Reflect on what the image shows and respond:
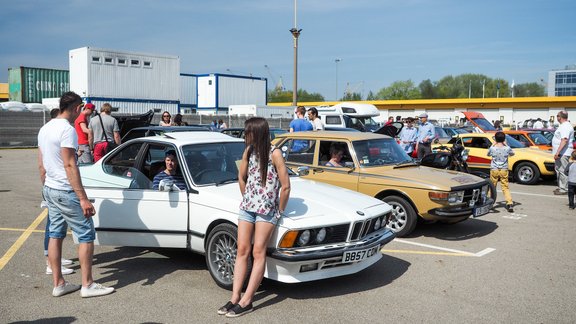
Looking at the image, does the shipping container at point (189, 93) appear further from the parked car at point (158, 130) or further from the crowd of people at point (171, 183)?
the crowd of people at point (171, 183)

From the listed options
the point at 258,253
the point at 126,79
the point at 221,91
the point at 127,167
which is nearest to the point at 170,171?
the point at 127,167

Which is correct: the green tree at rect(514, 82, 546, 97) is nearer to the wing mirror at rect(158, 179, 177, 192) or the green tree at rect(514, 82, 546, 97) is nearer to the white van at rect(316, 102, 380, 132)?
the white van at rect(316, 102, 380, 132)

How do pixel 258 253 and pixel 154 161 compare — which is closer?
pixel 258 253

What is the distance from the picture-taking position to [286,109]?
35000 millimetres

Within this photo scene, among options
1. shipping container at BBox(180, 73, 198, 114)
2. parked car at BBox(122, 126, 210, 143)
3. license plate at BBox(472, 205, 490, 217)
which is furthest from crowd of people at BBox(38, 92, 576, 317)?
shipping container at BBox(180, 73, 198, 114)

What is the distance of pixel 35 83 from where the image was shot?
39.3m

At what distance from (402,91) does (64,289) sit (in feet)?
396

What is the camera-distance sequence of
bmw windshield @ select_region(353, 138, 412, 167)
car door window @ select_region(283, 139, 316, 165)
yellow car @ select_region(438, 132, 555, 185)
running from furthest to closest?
yellow car @ select_region(438, 132, 555, 185) < car door window @ select_region(283, 139, 316, 165) < bmw windshield @ select_region(353, 138, 412, 167)

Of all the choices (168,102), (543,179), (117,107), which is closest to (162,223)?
(543,179)

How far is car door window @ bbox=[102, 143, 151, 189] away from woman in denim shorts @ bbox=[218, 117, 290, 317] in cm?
162

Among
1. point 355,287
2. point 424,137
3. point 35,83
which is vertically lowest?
point 355,287

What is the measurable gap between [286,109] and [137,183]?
29799mm

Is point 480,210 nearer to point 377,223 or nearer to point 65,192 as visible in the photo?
point 377,223

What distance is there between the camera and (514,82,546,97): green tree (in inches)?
4835
